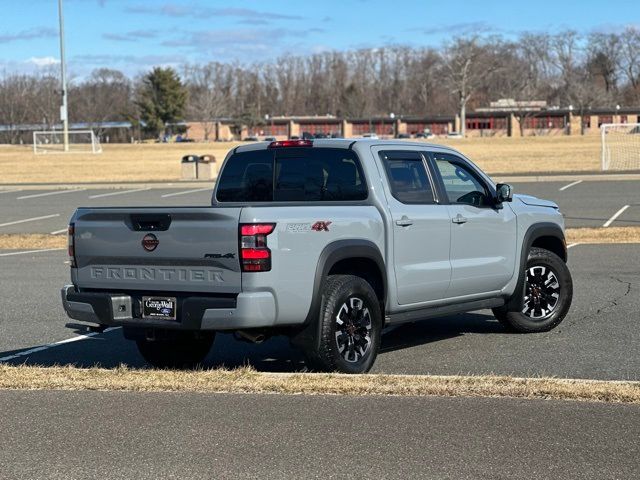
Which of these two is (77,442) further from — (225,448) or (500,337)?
(500,337)

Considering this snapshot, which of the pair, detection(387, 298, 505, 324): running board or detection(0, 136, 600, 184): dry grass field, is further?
detection(0, 136, 600, 184): dry grass field

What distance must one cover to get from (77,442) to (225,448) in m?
0.90

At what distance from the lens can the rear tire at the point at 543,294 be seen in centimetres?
949

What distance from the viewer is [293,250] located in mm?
6984

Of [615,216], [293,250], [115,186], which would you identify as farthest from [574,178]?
[293,250]

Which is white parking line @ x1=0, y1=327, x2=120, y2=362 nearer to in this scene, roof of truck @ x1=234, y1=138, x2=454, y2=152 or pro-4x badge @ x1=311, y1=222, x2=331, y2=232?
roof of truck @ x1=234, y1=138, x2=454, y2=152

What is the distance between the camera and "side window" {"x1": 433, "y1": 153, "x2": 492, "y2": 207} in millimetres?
8711

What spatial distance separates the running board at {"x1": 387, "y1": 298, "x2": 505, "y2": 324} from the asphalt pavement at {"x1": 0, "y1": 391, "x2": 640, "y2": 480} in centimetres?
168

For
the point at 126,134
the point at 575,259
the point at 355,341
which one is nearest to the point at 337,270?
the point at 355,341

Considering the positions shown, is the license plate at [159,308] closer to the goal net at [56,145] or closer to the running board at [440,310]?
the running board at [440,310]

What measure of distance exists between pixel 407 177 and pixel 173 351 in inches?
99.5

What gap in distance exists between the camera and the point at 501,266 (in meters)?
9.02

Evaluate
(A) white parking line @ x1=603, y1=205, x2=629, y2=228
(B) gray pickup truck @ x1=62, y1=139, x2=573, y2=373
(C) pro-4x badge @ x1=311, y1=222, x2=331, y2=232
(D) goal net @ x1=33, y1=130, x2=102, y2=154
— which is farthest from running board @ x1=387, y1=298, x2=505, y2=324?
(D) goal net @ x1=33, y1=130, x2=102, y2=154

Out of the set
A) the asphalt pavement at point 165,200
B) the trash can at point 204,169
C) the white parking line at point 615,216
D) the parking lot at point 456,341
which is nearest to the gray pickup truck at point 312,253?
the parking lot at point 456,341
